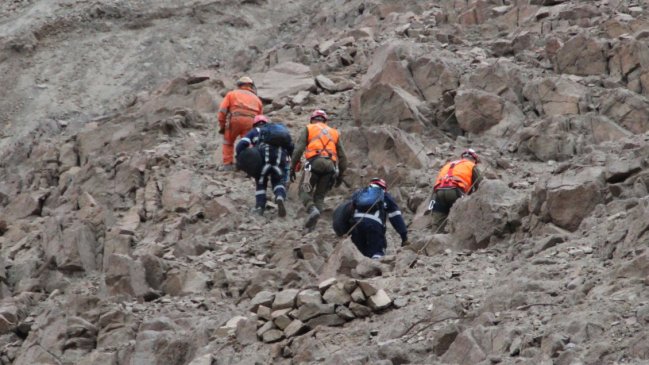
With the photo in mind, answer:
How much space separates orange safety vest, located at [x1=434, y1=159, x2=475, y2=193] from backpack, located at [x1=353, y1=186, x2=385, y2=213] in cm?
87

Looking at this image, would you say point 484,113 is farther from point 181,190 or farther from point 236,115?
point 181,190

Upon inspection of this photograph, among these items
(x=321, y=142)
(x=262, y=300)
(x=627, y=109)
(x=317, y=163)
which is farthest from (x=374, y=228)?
(x=627, y=109)

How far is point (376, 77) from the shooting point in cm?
2200

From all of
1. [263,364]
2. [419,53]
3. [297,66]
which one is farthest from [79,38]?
[263,364]

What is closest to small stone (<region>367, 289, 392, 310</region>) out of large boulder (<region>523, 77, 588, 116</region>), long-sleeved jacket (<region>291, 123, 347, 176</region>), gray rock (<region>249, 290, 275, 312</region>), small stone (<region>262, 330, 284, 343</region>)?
small stone (<region>262, 330, 284, 343</region>)

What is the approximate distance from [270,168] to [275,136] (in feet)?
1.40

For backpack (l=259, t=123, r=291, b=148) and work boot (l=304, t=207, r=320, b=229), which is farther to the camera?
backpack (l=259, t=123, r=291, b=148)

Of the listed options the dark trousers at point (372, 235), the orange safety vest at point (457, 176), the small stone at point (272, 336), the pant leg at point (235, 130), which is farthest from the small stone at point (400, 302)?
the pant leg at point (235, 130)

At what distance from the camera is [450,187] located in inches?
655

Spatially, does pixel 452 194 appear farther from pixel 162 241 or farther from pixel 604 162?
pixel 162 241

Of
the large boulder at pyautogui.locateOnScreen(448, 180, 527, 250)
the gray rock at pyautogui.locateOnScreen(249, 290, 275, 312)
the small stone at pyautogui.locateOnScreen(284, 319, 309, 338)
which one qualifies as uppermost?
the small stone at pyautogui.locateOnScreen(284, 319, 309, 338)

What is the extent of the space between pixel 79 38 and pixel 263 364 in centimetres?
2155

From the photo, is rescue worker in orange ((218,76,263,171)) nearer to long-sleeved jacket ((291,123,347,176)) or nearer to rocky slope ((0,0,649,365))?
rocky slope ((0,0,649,365))

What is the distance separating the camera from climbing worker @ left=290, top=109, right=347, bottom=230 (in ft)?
57.7
